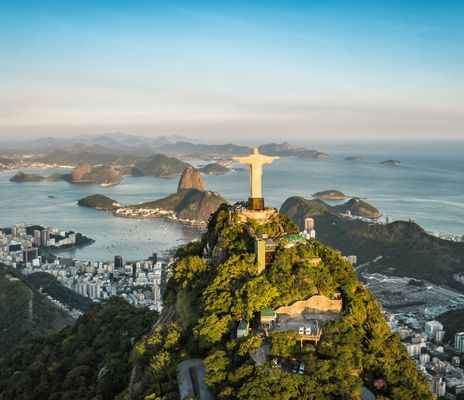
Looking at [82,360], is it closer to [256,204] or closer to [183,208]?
[256,204]

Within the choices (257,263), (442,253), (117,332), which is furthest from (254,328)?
(442,253)

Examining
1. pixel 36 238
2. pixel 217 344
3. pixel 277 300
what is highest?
pixel 277 300

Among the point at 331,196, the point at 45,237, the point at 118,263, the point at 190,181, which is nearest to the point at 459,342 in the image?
the point at 118,263

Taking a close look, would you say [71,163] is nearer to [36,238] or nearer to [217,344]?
[36,238]

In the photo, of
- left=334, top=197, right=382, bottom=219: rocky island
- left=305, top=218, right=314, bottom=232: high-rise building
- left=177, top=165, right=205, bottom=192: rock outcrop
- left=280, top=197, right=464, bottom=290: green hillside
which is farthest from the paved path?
left=177, top=165, right=205, bottom=192: rock outcrop

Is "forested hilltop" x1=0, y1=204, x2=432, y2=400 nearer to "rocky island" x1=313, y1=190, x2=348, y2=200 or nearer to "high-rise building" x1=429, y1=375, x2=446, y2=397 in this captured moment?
"high-rise building" x1=429, y1=375, x2=446, y2=397

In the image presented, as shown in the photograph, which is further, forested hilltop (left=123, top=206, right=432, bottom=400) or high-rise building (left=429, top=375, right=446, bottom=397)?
high-rise building (left=429, top=375, right=446, bottom=397)
